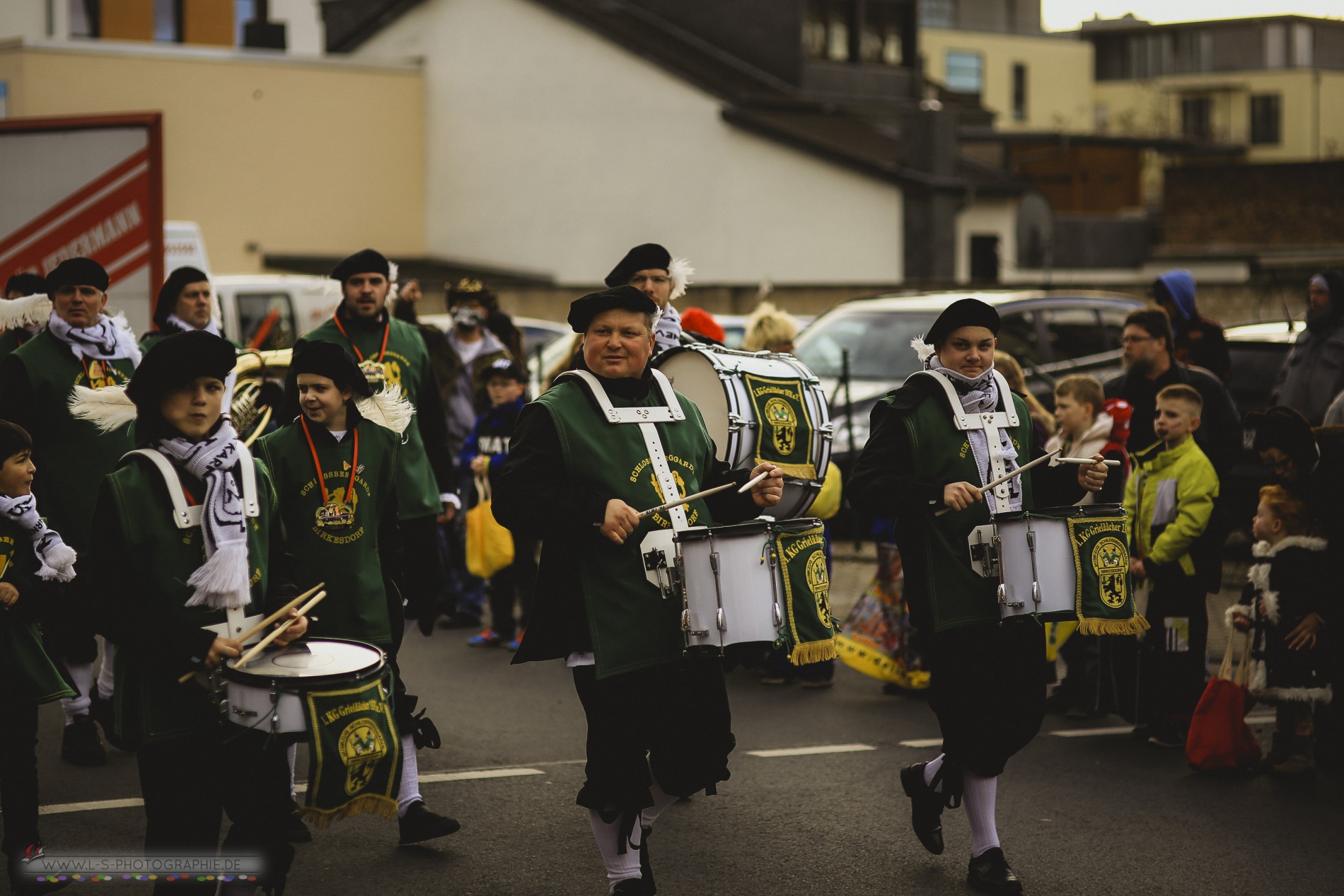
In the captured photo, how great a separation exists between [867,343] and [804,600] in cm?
877

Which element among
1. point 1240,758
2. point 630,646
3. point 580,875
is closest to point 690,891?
point 580,875

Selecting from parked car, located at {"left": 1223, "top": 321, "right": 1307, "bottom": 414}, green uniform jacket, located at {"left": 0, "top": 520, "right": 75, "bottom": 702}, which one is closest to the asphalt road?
green uniform jacket, located at {"left": 0, "top": 520, "right": 75, "bottom": 702}

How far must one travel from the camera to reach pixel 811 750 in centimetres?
779

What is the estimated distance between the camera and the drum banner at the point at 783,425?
22.3 feet

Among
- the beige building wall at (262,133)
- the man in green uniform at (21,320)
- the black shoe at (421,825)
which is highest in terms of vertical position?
the beige building wall at (262,133)

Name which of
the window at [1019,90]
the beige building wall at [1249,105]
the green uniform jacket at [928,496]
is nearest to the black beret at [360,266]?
the green uniform jacket at [928,496]

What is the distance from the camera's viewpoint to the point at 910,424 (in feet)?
19.3

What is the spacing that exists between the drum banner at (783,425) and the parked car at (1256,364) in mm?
5819

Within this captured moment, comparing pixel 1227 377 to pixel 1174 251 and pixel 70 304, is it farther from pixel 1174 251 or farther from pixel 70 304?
pixel 1174 251

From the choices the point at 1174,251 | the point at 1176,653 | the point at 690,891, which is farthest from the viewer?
the point at 1174,251

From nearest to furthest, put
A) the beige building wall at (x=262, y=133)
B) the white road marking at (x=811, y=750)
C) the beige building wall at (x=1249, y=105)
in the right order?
the white road marking at (x=811, y=750)
the beige building wall at (x=262, y=133)
the beige building wall at (x=1249, y=105)

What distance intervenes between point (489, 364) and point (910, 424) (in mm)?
5190

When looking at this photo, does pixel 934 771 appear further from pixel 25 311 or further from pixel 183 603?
pixel 25 311

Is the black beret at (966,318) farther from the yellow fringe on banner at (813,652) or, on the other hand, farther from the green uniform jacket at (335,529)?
the green uniform jacket at (335,529)
